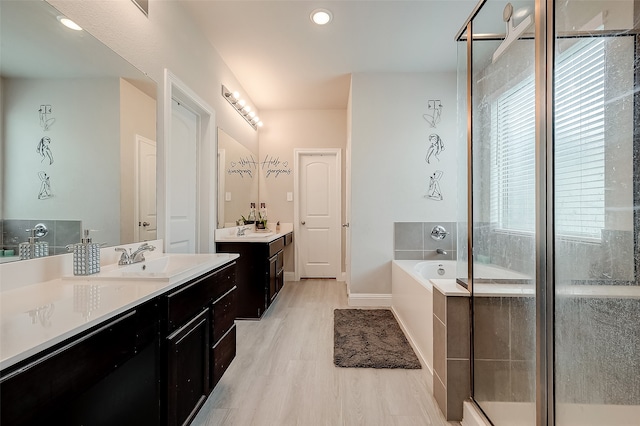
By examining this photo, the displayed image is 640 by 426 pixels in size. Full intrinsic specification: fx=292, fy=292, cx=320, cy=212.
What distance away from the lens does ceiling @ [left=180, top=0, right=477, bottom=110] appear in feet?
7.27

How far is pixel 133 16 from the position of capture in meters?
1.63

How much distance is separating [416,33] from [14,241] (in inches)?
117

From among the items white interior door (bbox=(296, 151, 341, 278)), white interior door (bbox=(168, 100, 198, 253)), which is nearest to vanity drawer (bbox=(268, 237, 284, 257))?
white interior door (bbox=(168, 100, 198, 253))

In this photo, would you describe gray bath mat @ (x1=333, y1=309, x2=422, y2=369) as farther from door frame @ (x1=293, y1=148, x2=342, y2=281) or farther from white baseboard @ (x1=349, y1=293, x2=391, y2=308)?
door frame @ (x1=293, y1=148, x2=342, y2=281)

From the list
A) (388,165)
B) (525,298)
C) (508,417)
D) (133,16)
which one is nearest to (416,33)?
(388,165)

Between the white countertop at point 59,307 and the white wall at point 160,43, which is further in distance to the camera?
the white wall at point 160,43

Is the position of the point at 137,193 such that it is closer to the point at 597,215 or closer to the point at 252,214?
the point at 597,215

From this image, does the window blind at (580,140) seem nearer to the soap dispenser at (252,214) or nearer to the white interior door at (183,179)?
the white interior door at (183,179)

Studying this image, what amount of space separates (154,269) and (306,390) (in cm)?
111

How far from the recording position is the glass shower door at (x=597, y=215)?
0.90 meters

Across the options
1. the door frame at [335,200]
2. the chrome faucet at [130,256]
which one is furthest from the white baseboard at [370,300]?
the chrome faucet at [130,256]

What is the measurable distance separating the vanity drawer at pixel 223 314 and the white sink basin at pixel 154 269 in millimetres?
250

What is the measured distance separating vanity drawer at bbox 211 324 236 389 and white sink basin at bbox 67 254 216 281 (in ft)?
1.52

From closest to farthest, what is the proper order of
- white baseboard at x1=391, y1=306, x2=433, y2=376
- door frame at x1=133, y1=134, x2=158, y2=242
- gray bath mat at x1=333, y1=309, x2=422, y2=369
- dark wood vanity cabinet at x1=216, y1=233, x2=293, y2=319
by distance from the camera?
1. door frame at x1=133, y1=134, x2=158, y2=242
2. white baseboard at x1=391, y1=306, x2=433, y2=376
3. gray bath mat at x1=333, y1=309, x2=422, y2=369
4. dark wood vanity cabinet at x1=216, y1=233, x2=293, y2=319
